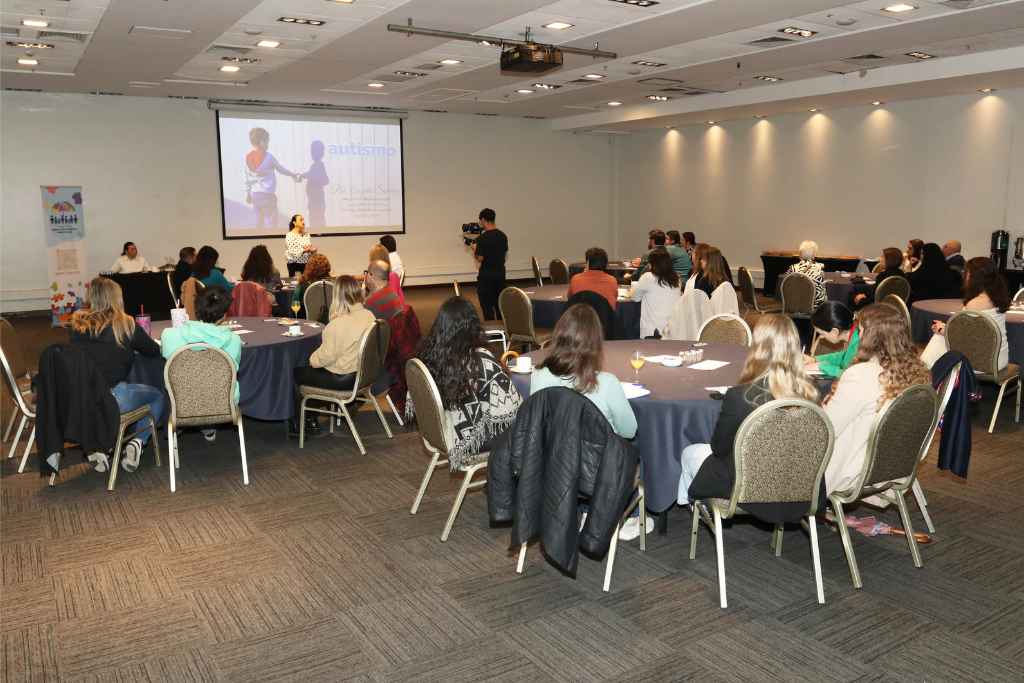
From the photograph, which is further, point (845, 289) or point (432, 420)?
point (845, 289)

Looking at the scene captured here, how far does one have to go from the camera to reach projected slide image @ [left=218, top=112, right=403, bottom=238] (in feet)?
46.0

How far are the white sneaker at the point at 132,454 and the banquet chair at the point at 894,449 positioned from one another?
4.19 metres

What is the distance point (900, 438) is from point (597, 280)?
12.6ft

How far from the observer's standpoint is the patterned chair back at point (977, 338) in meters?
5.93

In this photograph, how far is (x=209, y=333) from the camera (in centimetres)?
514

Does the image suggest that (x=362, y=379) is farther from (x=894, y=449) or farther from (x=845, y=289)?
(x=845, y=289)

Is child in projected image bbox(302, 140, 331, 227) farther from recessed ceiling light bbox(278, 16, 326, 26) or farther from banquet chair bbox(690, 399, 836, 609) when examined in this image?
banquet chair bbox(690, 399, 836, 609)

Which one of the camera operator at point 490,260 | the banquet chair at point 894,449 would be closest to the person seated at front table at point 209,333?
the banquet chair at point 894,449

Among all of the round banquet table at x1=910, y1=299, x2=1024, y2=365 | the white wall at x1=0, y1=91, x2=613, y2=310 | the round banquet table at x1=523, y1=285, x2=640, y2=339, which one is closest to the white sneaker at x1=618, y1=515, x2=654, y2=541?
the round banquet table at x1=523, y1=285, x2=640, y2=339

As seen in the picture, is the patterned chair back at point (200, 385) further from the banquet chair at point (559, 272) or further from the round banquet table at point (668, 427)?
the banquet chair at point (559, 272)

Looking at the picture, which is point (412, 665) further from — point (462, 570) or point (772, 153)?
point (772, 153)

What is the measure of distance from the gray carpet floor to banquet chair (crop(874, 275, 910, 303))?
4137 mm

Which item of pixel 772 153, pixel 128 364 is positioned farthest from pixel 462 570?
pixel 772 153

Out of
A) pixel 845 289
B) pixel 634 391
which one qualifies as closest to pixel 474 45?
pixel 845 289
